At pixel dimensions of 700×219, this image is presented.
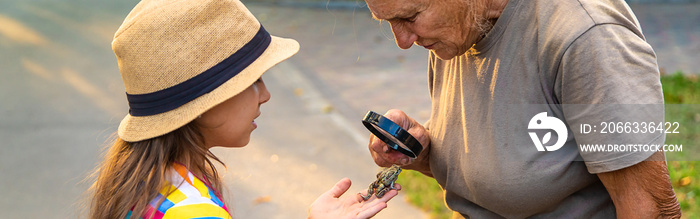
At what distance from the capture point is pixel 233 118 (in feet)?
6.79

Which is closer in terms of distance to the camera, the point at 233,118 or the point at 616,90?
the point at 616,90

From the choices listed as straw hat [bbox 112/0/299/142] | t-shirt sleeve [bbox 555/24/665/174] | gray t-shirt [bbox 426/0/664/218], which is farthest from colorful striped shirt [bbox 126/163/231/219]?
t-shirt sleeve [bbox 555/24/665/174]

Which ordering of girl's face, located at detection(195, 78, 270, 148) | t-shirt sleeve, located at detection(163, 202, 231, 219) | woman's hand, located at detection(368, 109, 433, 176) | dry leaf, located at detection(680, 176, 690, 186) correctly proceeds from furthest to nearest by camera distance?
dry leaf, located at detection(680, 176, 690, 186) < woman's hand, located at detection(368, 109, 433, 176) < girl's face, located at detection(195, 78, 270, 148) < t-shirt sleeve, located at detection(163, 202, 231, 219)

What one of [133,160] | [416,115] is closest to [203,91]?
[133,160]

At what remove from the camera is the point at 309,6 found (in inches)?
456

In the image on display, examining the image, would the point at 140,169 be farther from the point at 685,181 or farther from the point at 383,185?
the point at 685,181

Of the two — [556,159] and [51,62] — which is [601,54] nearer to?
[556,159]

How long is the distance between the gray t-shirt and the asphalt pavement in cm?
94

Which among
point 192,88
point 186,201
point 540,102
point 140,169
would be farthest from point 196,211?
point 540,102

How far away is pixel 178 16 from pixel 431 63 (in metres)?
0.94

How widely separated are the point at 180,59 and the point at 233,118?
30 centimetres

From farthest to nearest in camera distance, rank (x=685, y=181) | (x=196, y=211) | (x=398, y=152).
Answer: (x=685, y=181) → (x=398, y=152) → (x=196, y=211)

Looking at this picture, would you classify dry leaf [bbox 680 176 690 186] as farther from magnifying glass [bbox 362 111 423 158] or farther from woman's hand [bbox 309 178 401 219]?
woman's hand [bbox 309 178 401 219]

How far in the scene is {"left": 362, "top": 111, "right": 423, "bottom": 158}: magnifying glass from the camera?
2088 millimetres
